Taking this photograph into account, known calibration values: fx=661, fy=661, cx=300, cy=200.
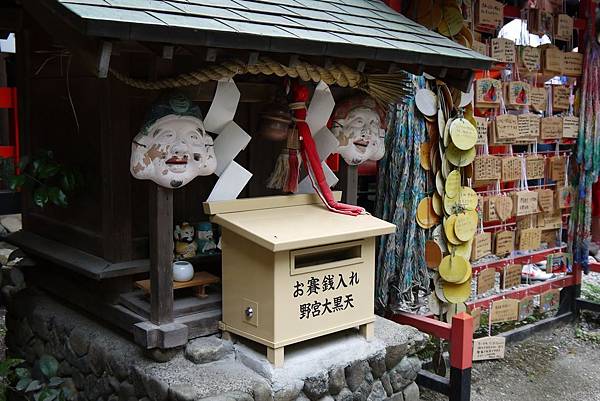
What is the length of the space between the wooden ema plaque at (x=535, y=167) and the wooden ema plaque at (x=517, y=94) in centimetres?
50

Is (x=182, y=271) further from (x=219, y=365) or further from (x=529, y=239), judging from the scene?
(x=529, y=239)

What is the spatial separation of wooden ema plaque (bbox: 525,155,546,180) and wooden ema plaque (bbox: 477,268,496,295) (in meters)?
0.92

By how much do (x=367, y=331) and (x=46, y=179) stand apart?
6.98 feet

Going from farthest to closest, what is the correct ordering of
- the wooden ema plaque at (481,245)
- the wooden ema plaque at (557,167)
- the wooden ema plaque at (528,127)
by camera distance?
the wooden ema plaque at (557,167) → the wooden ema plaque at (528,127) → the wooden ema plaque at (481,245)

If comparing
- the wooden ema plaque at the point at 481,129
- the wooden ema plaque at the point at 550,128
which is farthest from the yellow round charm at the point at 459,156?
the wooden ema plaque at the point at 550,128

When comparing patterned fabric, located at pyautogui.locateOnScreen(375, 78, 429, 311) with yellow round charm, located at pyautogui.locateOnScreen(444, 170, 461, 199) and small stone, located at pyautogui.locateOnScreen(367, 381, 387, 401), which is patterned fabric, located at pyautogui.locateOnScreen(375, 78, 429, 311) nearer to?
yellow round charm, located at pyautogui.locateOnScreen(444, 170, 461, 199)

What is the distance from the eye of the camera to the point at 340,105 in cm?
421

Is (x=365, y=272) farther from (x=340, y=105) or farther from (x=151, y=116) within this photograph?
(x=151, y=116)

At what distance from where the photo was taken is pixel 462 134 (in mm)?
4785

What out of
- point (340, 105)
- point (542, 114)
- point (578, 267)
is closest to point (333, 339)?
point (340, 105)

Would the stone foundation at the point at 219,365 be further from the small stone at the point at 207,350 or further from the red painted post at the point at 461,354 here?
the red painted post at the point at 461,354

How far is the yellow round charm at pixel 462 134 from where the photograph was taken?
15.6 ft

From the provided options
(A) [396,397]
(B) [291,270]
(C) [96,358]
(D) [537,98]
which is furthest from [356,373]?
(D) [537,98]

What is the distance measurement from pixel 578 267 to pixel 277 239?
446cm
